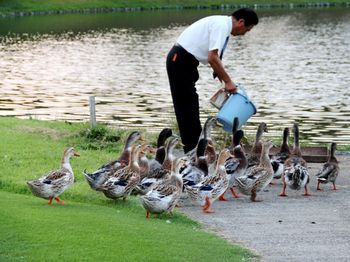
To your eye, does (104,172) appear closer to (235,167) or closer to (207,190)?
(207,190)

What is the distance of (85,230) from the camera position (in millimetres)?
11828

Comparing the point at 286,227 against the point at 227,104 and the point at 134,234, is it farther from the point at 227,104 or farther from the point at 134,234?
the point at 227,104

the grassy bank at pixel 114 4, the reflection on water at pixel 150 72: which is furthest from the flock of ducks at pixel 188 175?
the grassy bank at pixel 114 4

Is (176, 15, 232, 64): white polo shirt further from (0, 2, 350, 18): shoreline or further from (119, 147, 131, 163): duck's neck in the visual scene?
(0, 2, 350, 18): shoreline

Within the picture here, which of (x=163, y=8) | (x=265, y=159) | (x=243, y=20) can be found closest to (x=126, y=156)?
(x=265, y=159)

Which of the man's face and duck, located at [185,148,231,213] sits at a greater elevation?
the man's face

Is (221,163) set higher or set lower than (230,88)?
lower

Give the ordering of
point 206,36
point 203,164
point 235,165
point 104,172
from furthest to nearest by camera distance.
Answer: point 206,36, point 235,165, point 203,164, point 104,172

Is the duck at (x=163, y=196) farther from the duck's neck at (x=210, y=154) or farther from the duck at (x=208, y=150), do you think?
the duck's neck at (x=210, y=154)

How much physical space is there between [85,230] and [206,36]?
6.21 m

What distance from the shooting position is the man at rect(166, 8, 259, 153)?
1675 cm

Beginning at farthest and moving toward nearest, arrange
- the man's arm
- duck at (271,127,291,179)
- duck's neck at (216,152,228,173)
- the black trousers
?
the black trousers, duck at (271,127,291,179), the man's arm, duck's neck at (216,152,228,173)

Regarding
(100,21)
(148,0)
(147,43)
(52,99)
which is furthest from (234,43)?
(148,0)

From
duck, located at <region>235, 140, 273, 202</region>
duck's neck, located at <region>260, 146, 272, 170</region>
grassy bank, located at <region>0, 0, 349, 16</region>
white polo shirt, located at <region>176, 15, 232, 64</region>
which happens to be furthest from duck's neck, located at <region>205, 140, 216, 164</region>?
grassy bank, located at <region>0, 0, 349, 16</region>
